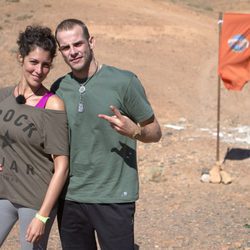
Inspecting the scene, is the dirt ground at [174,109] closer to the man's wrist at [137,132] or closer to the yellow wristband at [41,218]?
the yellow wristband at [41,218]

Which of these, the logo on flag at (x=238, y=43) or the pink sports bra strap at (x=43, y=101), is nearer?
the pink sports bra strap at (x=43, y=101)

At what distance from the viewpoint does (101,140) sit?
9.82 feet

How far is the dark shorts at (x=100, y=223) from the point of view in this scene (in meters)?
3.03

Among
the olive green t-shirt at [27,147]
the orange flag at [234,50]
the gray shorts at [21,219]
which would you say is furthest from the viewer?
the orange flag at [234,50]

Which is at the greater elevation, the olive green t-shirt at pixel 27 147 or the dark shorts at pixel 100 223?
the olive green t-shirt at pixel 27 147

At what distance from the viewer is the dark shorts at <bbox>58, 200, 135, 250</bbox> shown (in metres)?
3.03

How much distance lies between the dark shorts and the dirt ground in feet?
8.34

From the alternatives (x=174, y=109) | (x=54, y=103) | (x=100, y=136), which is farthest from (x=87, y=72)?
(x=174, y=109)

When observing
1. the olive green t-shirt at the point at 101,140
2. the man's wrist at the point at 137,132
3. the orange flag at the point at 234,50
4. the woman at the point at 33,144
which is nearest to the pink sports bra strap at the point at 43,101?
the woman at the point at 33,144

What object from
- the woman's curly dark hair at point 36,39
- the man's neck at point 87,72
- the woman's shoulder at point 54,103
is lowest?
the woman's shoulder at point 54,103

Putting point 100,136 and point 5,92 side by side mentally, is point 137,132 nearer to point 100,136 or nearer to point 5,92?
point 100,136

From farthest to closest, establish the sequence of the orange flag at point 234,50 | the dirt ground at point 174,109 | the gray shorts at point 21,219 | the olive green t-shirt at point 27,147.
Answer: the orange flag at point 234,50 < the dirt ground at point 174,109 < the gray shorts at point 21,219 < the olive green t-shirt at point 27,147

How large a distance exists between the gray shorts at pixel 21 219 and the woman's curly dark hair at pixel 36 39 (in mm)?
788

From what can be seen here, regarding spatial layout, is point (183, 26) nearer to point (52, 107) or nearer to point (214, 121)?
point (214, 121)
